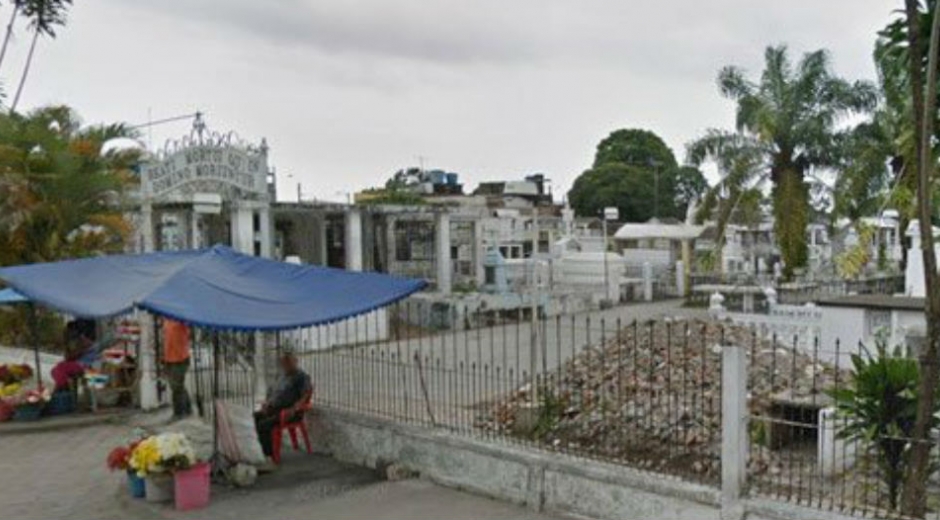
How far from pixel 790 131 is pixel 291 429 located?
67.2 feet

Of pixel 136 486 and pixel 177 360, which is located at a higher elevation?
pixel 177 360

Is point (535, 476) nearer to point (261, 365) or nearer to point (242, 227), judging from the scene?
point (261, 365)

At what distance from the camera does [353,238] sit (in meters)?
25.2

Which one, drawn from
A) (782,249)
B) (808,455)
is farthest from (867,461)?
(782,249)

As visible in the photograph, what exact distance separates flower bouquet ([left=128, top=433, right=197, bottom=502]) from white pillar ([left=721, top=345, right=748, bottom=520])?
4389mm

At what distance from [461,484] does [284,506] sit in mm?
1541

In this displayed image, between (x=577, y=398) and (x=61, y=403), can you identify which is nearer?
(x=577, y=398)

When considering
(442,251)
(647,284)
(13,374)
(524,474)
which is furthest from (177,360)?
(647,284)

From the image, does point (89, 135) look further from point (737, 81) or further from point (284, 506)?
point (737, 81)

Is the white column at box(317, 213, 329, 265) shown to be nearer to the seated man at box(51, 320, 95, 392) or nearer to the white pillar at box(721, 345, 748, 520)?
the seated man at box(51, 320, 95, 392)

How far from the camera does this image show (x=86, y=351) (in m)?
12.3

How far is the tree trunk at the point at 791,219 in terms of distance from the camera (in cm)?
2477

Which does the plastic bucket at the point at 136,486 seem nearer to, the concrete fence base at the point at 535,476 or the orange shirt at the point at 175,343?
the concrete fence base at the point at 535,476

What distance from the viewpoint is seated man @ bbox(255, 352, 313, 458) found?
29.7 feet
